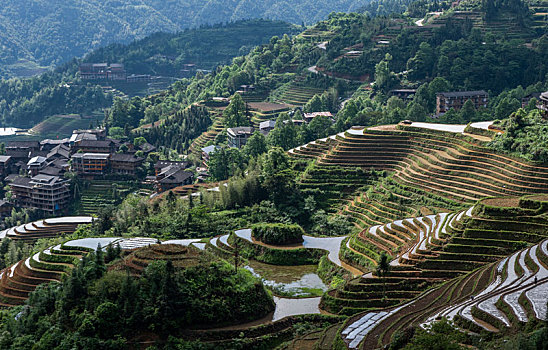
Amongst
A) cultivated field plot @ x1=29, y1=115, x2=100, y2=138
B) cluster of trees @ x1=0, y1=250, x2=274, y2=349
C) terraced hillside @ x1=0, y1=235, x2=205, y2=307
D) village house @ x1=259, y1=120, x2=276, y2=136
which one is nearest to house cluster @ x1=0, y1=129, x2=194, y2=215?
village house @ x1=259, y1=120, x2=276, y2=136

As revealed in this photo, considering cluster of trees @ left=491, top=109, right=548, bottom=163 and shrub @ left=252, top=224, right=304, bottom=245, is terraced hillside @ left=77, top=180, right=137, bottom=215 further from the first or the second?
cluster of trees @ left=491, top=109, right=548, bottom=163

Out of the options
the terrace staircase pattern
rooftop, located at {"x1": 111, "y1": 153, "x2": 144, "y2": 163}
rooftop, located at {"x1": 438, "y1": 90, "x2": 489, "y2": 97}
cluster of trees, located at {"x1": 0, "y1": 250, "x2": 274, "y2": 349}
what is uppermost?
rooftop, located at {"x1": 438, "y1": 90, "x2": 489, "y2": 97}

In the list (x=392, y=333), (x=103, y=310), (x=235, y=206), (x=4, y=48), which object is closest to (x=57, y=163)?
(x=235, y=206)

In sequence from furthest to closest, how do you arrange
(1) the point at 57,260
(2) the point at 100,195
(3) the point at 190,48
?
(3) the point at 190,48, (2) the point at 100,195, (1) the point at 57,260

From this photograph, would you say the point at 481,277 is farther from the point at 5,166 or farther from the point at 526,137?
the point at 5,166

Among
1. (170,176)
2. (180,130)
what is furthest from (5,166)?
(170,176)

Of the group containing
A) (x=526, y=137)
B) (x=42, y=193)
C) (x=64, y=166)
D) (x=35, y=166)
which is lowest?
(x=42, y=193)

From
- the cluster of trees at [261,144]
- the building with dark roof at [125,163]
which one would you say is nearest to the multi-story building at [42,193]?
the building with dark roof at [125,163]
